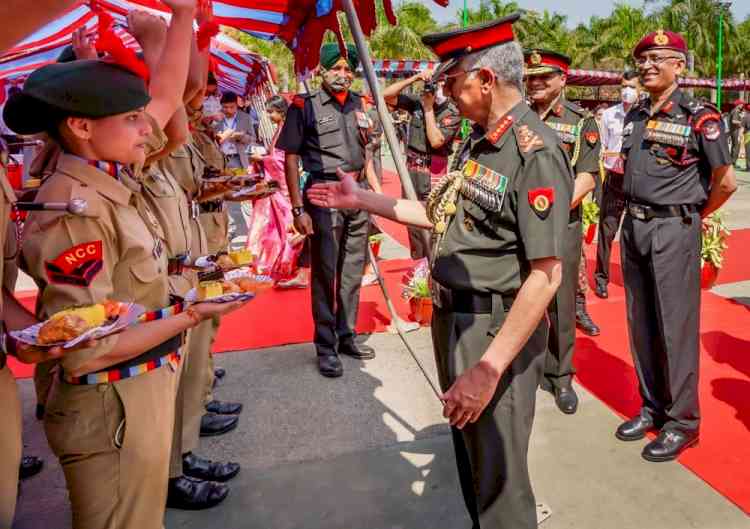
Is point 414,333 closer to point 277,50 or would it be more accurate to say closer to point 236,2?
point 236,2

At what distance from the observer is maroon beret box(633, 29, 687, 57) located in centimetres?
330

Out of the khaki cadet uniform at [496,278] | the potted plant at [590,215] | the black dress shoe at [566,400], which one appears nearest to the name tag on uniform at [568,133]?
the black dress shoe at [566,400]

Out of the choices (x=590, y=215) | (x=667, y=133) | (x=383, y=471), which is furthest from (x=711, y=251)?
(x=383, y=471)

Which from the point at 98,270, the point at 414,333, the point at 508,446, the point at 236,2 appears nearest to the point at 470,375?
the point at 508,446

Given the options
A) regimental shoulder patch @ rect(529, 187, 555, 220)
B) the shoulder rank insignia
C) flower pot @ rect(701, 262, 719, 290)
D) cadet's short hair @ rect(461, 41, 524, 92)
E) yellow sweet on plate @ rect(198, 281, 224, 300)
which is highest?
cadet's short hair @ rect(461, 41, 524, 92)

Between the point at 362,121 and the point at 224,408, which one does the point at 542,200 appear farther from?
the point at 362,121

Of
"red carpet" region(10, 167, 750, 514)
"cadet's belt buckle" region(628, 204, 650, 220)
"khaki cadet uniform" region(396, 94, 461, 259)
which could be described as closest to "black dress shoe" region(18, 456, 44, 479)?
"red carpet" region(10, 167, 750, 514)

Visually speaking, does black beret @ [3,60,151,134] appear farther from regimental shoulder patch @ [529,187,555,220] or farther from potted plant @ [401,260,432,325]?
potted plant @ [401,260,432,325]

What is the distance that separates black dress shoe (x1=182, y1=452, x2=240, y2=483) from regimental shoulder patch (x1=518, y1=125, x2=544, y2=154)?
2180 mm

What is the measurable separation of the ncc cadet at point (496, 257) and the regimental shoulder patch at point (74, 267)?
3.68ft

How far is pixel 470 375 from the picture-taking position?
1.98 m

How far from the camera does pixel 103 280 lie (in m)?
1.67

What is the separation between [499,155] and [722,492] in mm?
1978

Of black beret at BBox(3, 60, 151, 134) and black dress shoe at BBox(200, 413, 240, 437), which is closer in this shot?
black beret at BBox(3, 60, 151, 134)
